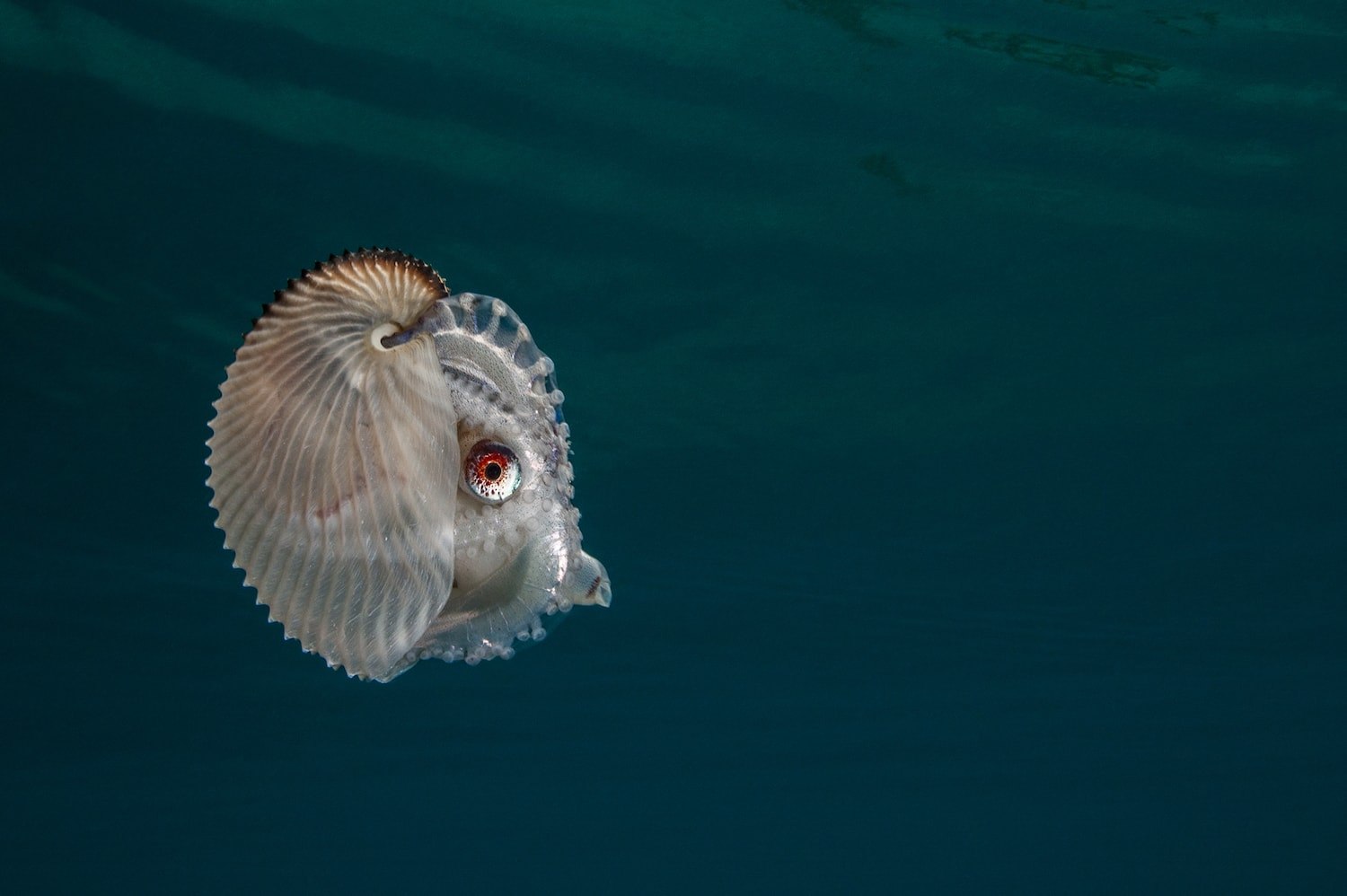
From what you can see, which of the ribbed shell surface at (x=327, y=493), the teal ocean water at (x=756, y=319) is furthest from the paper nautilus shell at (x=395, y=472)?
the teal ocean water at (x=756, y=319)

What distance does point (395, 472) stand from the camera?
161 centimetres

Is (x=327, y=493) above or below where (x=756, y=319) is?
below

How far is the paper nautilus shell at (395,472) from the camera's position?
5.21 feet

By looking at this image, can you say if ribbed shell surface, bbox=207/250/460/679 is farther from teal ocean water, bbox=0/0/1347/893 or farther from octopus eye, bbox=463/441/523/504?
teal ocean water, bbox=0/0/1347/893

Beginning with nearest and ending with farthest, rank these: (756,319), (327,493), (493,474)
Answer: (327,493), (493,474), (756,319)

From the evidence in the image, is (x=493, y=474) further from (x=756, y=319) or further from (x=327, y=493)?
(x=756, y=319)

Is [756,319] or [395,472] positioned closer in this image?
[395,472]

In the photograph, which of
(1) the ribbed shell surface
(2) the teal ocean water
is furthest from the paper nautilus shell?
(2) the teal ocean water

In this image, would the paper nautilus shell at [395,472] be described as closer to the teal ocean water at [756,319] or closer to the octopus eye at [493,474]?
the octopus eye at [493,474]

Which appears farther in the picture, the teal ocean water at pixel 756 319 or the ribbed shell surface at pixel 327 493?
the teal ocean water at pixel 756 319

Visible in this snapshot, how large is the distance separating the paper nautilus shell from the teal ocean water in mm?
1538

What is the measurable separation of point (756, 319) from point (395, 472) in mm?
12131

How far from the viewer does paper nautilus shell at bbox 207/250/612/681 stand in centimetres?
159

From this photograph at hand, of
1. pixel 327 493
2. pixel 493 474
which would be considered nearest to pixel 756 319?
pixel 493 474
